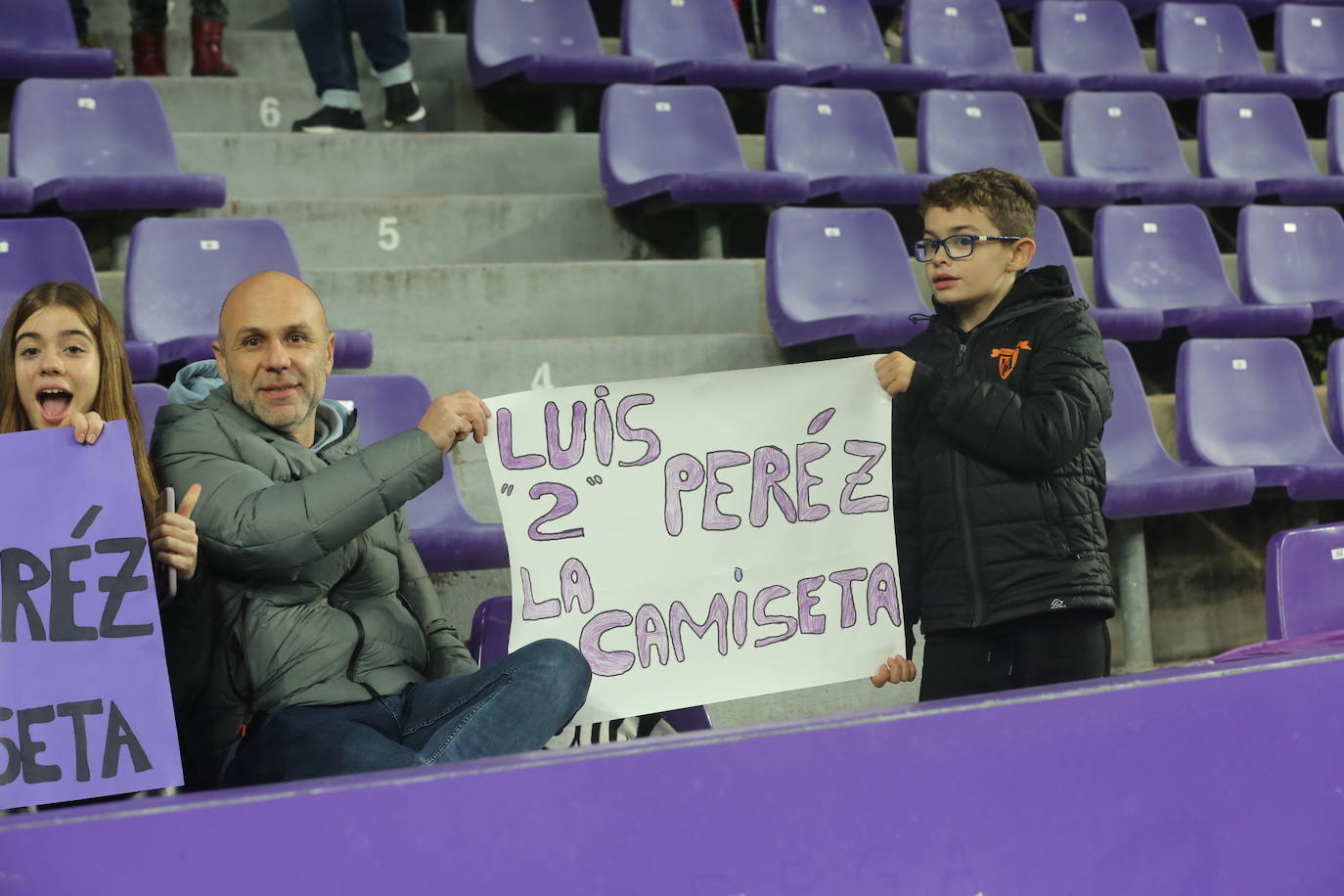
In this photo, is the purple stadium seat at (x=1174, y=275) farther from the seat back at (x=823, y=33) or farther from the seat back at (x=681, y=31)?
the seat back at (x=681, y=31)

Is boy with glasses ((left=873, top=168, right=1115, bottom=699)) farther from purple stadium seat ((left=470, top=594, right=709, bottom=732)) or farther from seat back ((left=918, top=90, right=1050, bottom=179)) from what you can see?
seat back ((left=918, top=90, right=1050, bottom=179))

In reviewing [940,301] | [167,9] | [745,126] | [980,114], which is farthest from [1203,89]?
[940,301]

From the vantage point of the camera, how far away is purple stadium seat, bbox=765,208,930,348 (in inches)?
153

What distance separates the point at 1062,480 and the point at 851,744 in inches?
34.3

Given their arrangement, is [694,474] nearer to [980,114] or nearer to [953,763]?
[953,763]

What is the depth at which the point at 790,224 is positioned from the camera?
4.04 metres

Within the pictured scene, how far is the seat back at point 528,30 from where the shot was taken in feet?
16.1

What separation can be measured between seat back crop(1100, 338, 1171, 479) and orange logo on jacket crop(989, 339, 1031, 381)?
1.68 meters

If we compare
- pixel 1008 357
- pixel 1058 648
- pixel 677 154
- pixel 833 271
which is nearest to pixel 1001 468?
pixel 1008 357

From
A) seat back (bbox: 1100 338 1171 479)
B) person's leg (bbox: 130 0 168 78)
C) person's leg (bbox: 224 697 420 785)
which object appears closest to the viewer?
person's leg (bbox: 224 697 420 785)

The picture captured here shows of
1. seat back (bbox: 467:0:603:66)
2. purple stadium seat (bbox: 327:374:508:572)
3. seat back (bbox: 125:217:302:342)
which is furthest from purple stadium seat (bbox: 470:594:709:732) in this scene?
seat back (bbox: 467:0:603:66)

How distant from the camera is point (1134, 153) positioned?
522 centimetres

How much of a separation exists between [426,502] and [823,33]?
10.0 ft

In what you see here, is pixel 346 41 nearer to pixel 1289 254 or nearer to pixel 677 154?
pixel 677 154
